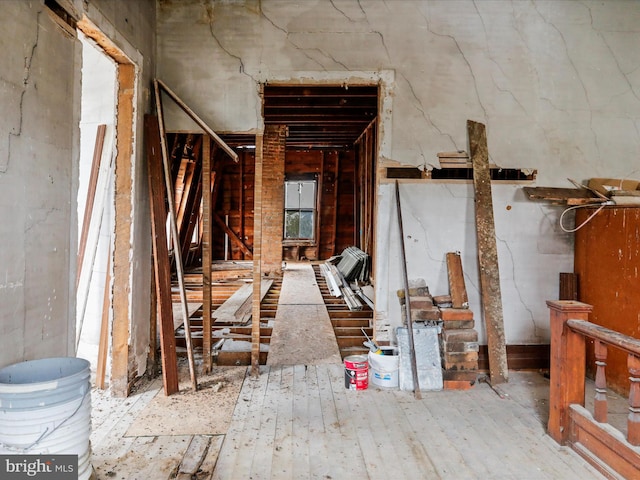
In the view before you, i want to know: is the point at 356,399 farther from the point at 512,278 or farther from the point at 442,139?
the point at 442,139

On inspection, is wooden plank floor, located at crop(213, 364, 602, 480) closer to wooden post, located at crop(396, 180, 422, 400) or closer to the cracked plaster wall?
wooden post, located at crop(396, 180, 422, 400)

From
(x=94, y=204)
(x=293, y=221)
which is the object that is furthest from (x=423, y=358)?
(x=293, y=221)

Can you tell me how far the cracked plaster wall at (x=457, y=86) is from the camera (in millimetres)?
3486

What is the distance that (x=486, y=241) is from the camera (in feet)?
11.4

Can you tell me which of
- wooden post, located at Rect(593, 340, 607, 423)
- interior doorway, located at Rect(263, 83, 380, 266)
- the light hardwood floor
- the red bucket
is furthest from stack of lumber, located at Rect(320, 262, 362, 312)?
wooden post, located at Rect(593, 340, 607, 423)

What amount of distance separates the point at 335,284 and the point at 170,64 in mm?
3602

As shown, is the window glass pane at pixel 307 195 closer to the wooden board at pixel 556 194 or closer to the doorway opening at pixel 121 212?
the wooden board at pixel 556 194

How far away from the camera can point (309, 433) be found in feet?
8.13

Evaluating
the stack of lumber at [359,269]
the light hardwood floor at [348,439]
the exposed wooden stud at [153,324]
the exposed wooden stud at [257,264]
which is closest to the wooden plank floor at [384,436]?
the light hardwood floor at [348,439]

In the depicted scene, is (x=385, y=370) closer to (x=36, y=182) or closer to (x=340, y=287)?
(x=36, y=182)

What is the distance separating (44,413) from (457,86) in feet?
11.6

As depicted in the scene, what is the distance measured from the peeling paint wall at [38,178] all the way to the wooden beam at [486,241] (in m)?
2.87

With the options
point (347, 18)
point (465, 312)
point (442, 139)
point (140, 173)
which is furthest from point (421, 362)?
point (347, 18)

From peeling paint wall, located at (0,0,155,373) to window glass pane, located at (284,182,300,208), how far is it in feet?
26.5
